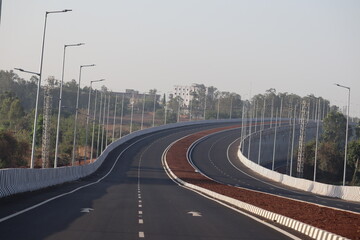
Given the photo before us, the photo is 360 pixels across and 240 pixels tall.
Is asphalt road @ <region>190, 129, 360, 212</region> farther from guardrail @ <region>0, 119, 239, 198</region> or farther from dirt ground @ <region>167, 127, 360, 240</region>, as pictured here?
guardrail @ <region>0, 119, 239, 198</region>

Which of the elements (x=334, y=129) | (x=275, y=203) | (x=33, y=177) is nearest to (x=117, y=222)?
(x=275, y=203)

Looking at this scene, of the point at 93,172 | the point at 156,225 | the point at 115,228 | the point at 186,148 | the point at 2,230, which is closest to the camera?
the point at 2,230

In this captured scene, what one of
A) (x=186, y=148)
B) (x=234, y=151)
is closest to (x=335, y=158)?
(x=234, y=151)

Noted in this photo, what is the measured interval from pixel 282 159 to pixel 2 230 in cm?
13463

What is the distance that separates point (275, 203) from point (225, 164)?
68851mm

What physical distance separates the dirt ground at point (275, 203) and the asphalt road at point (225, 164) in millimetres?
2288

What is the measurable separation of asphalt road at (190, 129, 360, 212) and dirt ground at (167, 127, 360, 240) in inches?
90.1

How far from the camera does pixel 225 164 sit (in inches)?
4117

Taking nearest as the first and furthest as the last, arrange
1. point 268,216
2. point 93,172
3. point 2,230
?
point 2,230, point 268,216, point 93,172

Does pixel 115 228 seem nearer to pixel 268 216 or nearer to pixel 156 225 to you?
pixel 156 225

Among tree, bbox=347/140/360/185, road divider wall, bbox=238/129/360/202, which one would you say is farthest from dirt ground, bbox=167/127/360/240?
tree, bbox=347/140/360/185

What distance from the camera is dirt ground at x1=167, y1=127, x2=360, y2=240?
22156 mm

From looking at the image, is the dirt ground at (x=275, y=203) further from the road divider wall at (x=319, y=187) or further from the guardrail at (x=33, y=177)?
the guardrail at (x=33, y=177)

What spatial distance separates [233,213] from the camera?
93.4 ft
